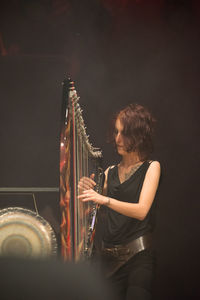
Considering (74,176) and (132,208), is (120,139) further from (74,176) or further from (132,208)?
(74,176)

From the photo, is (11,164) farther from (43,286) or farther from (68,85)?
(43,286)

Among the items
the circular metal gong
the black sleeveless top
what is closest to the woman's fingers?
the black sleeveless top

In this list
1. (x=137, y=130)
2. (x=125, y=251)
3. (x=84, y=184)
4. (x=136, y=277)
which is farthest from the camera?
(x=137, y=130)

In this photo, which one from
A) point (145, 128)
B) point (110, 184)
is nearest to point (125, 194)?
point (110, 184)

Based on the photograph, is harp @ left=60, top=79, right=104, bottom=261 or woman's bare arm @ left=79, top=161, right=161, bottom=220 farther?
woman's bare arm @ left=79, top=161, right=161, bottom=220

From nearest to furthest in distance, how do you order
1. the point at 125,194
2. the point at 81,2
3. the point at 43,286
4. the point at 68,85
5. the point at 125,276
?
the point at 43,286
the point at 68,85
the point at 125,276
the point at 125,194
the point at 81,2

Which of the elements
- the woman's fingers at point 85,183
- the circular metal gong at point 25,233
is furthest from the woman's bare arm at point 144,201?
the circular metal gong at point 25,233

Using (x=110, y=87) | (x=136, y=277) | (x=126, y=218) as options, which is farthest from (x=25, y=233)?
(x=110, y=87)

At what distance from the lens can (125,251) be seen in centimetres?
178

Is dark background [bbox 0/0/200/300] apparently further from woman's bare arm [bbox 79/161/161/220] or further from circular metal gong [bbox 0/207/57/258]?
woman's bare arm [bbox 79/161/161/220]

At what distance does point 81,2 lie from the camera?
2.62 metres

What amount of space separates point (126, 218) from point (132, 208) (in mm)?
190

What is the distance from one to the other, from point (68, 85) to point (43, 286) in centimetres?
64

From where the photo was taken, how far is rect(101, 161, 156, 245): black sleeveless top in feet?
5.99
